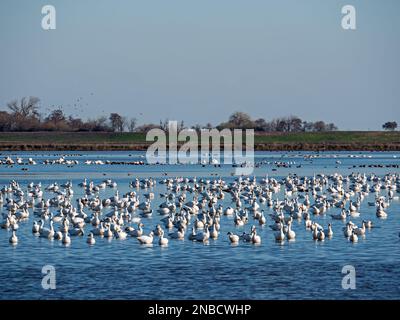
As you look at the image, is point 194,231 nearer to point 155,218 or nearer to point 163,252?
point 163,252

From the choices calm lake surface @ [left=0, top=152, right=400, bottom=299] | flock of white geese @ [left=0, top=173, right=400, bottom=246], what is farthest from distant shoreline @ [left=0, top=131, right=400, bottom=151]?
calm lake surface @ [left=0, top=152, right=400, bottom=299]

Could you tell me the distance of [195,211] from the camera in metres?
33.7

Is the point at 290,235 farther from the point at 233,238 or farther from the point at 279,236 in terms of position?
the point at 233,238

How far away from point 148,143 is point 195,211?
81.3 metres

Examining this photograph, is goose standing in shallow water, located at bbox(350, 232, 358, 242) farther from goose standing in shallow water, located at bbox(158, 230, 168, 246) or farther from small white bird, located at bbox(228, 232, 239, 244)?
goose standing in shallow water, located at bbox(158, 230, 168, 246)

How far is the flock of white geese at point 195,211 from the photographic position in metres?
27.1

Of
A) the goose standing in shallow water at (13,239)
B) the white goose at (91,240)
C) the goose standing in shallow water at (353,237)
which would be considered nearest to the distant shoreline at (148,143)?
the goose standing in shallow water at (13,239)

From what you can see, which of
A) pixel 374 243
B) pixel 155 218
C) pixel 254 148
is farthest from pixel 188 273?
pixel 254 148

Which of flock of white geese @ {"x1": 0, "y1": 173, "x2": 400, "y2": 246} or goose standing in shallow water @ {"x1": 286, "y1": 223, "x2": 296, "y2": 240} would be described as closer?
goose standing in shallow water @ {"x1": 286, "y1": 223, "x2": 296, "y2": 240}

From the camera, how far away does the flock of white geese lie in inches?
1067

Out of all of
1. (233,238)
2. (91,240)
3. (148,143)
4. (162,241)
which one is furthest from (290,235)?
(148,143)

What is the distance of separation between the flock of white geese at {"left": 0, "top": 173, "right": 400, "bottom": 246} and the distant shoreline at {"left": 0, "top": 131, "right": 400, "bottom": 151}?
202 ft

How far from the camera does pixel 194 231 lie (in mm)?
27422
